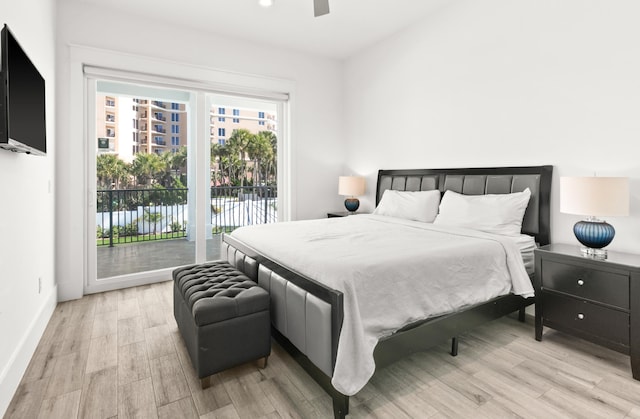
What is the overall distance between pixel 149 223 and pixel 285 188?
5.99 ft

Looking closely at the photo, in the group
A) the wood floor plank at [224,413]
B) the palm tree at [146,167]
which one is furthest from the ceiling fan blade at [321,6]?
the wood floor plank at [224,413]

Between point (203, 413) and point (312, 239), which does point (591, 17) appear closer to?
point (312, 239)

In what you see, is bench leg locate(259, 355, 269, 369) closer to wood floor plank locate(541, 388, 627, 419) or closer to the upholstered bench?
the upholstered bench

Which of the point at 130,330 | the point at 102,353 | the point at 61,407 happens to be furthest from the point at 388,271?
the point at 130,330

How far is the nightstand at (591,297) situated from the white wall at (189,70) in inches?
122

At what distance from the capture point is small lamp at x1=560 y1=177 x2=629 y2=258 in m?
2.12

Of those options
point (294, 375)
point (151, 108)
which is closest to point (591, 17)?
point (294, 375)

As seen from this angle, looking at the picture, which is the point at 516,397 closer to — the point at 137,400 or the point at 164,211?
the point at 137,400

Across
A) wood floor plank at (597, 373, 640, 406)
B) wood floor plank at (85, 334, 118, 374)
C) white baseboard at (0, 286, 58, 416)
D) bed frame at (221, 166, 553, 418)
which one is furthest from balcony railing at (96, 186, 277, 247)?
wood floor plank at (597, 373, 640, 406)

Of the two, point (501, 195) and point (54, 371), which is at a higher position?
point (501, 195)

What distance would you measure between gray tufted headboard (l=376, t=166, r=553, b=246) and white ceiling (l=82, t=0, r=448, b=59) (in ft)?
5.77

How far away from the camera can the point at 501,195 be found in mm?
2943

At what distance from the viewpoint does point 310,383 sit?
192cm

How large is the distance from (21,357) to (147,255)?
234 centimetres
